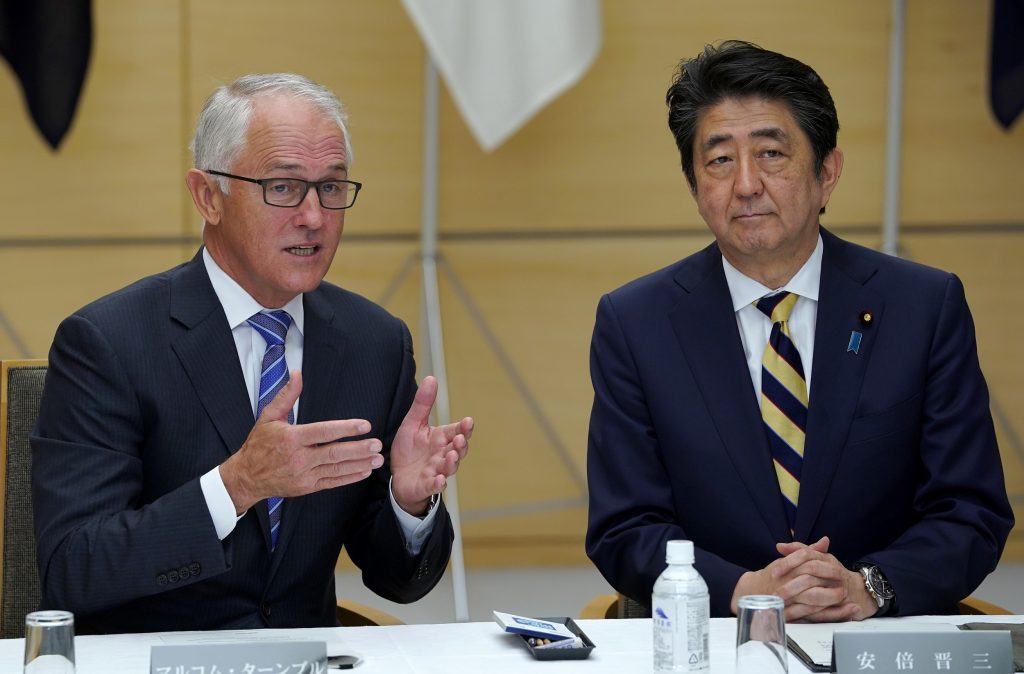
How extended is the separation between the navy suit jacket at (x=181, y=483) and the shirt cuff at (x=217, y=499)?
0.02 meters

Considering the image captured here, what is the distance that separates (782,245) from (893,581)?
0.67 m

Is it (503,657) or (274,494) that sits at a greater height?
(274,494)

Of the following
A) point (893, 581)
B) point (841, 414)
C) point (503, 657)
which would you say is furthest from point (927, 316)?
point (503, 657)

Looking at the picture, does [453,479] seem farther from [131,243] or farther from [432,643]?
[432,643]

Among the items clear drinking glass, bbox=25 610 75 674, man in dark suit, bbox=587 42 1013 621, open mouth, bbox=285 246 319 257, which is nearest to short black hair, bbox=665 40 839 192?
man in dark suit, bbox=587 42 1013 621

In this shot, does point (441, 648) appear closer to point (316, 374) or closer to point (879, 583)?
point (316, 374)

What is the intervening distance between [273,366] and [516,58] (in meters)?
2.09

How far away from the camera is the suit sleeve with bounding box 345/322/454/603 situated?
246cm

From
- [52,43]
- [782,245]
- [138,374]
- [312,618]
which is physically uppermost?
[52,43]

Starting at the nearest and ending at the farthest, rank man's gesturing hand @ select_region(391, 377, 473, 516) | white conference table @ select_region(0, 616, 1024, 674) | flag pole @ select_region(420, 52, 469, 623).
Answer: white conference table @ select_region(0, 616, 1024, 674) → man's gesturing hand @ select_region(391, 377, 473, 516) → flag pole @ select_region(420, 52, 469, 623)

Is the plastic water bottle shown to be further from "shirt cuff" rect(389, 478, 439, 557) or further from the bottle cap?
"shirt cuff" rect(389, 478, 439, 557)

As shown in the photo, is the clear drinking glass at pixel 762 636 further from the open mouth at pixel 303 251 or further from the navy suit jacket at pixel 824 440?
the open mouth at pixel 303 251

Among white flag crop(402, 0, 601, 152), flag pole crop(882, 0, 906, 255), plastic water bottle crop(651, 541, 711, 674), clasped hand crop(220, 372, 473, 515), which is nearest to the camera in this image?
plastic water bottle crop(651, 541, 711, 674)

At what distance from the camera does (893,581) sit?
2299mm
